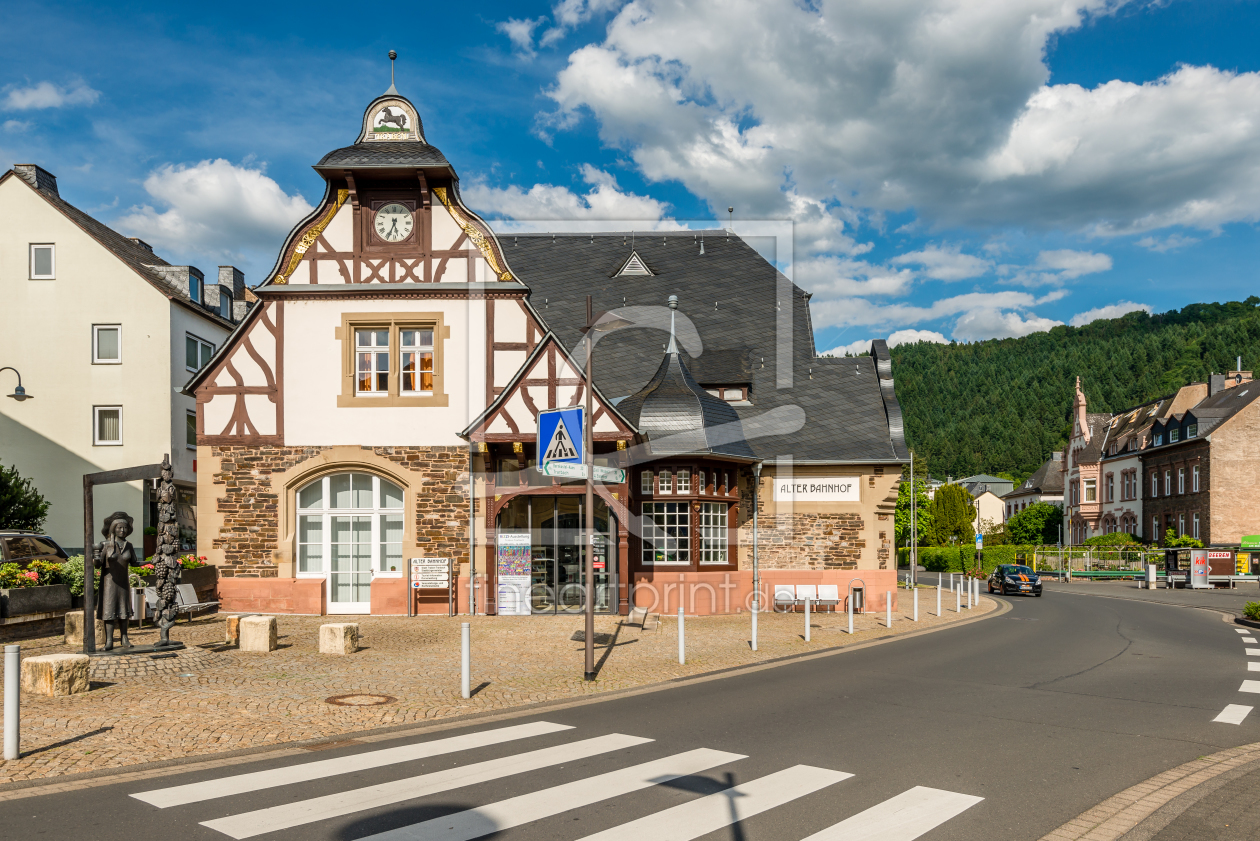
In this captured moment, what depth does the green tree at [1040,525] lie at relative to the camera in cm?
8150

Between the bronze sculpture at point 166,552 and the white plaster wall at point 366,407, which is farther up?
the white plaster wall at point 366,407

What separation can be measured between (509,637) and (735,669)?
447 cm

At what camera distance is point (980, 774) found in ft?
24.2

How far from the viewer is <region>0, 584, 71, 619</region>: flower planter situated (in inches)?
556

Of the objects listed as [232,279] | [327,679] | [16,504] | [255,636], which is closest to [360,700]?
[327,679]

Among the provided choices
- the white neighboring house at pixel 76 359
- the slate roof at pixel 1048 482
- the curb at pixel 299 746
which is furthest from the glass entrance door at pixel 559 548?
the slate roof at pixel 1048 482

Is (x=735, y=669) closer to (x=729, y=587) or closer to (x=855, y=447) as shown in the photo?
(x=729, y=587)

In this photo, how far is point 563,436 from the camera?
506 inches

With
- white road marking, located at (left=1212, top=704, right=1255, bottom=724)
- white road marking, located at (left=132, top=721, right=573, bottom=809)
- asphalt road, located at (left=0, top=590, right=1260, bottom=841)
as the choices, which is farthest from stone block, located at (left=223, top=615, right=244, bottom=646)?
white road marking, located at (left=1212, top=704, right=1255, bottom=724)

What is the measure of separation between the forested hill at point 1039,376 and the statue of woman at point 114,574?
125037 mm

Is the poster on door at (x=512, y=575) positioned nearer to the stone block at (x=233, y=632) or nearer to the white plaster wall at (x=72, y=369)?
the stone block at (x=233, y=632)

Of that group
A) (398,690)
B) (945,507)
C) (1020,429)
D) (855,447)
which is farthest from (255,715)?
(1020,429)

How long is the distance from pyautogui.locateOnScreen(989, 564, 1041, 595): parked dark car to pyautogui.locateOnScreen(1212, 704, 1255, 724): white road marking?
28432 mm

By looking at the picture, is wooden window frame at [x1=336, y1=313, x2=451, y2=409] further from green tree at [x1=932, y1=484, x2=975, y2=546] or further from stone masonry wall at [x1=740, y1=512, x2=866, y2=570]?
green tree at [x1=932, y1=484, x2=975, y2=546]
